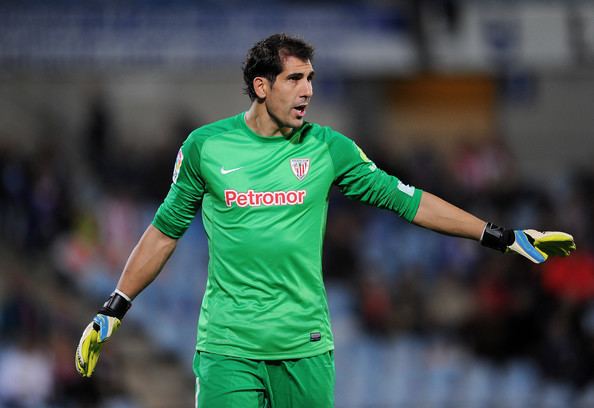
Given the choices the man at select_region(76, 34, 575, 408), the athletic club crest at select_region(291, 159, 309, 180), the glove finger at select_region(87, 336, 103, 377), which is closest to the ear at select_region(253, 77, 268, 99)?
the man at select_region(76, 34, 575, 408)

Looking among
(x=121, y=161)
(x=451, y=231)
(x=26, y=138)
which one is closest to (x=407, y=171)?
(x=121, y=161)

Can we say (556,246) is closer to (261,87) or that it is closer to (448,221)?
(448,221)

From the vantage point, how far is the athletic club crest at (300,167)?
16.0ft

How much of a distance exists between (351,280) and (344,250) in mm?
416

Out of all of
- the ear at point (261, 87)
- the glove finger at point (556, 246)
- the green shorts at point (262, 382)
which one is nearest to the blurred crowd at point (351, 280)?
the green shorts at point (262, 382)

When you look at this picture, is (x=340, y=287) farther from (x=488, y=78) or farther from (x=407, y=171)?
(x=488, y=78)

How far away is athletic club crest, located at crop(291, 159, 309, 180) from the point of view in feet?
16.0

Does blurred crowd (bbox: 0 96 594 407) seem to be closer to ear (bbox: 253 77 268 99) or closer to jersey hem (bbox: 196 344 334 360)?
jersey hem (bbox: 196 344 334 360)

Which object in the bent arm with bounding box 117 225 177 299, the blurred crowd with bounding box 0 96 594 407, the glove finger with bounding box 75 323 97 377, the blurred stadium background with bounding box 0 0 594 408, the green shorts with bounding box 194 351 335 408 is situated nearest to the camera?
the green shorts with bounding box 194 351 335 408

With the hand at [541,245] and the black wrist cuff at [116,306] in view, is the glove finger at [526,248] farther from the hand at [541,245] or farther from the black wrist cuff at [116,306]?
the black wrist cuff at [116,306]

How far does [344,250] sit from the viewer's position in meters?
13.2

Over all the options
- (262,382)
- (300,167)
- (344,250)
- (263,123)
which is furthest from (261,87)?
(344,250)

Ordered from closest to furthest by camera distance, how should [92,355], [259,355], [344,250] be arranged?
[259,355], [92,355], [344,250]

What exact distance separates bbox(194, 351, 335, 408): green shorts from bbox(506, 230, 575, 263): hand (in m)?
0.95
